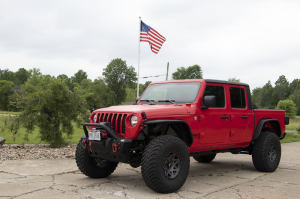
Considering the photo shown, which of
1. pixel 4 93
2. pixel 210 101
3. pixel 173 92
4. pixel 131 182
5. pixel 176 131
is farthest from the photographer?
pixel 4 93

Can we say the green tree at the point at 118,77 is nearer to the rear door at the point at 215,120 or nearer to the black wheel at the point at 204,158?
the black wheel at the point at 204,158

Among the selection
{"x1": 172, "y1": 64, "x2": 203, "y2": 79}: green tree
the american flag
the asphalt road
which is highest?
{"x1": 172, "y1": 64, "x2": 203, "y2": 79}: green tree

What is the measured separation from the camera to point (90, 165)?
18.5 ft

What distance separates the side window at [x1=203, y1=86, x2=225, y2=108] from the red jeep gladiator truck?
0.02 metres

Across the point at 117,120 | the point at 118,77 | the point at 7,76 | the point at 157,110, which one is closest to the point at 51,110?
the point at 117,120

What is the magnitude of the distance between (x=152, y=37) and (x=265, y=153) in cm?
1376

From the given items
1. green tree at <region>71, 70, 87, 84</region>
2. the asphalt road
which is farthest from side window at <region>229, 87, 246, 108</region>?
green tree at <region>71, 70, 87, 84</region>

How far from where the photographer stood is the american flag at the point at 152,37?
18.8 metres

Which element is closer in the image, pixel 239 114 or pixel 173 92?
pixel 173 92

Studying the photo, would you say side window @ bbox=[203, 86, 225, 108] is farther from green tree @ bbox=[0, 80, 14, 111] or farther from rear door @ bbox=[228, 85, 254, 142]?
green tree @ bbox=[0, 80, 14, 111]

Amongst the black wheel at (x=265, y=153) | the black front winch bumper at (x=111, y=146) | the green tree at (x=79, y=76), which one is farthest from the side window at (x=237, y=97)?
the green tree at (x=79, y=76)

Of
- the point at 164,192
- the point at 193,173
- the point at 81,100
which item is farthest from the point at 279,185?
the point at 81,100

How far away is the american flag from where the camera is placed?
61.6ft

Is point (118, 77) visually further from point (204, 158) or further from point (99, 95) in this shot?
point (204, 158)
